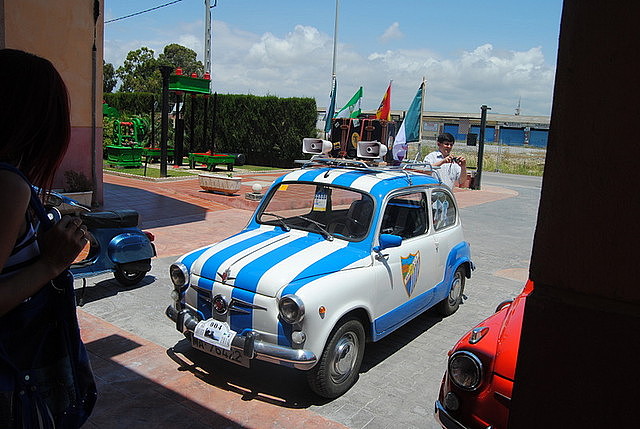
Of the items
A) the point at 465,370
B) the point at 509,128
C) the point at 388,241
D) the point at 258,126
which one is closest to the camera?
the point at 465,370

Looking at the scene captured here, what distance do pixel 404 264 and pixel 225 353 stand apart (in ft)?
6.19

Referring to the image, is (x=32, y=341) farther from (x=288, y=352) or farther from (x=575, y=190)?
(x=288, y=352)

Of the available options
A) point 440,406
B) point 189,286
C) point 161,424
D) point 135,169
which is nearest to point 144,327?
point 189,286

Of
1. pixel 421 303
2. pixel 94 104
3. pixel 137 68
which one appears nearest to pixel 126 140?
pixel 94 104

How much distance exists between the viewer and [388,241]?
183 inches

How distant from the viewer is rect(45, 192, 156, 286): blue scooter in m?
6.03

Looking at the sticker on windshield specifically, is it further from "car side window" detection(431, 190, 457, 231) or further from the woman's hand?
the woman's hand

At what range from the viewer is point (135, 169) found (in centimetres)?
1895

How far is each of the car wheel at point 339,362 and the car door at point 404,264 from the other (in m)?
0.31

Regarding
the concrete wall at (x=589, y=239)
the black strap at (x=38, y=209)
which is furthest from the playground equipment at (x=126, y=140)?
the concrete wall at (x=589, y=239)

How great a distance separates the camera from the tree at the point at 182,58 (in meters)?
59.2

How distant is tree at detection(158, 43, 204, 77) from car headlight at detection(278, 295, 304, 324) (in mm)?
58777

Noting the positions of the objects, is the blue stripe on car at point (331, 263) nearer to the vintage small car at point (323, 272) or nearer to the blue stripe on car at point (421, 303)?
the vintage small car at point (323, 272)

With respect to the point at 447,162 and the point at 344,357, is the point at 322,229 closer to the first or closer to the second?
the point at 344,357
